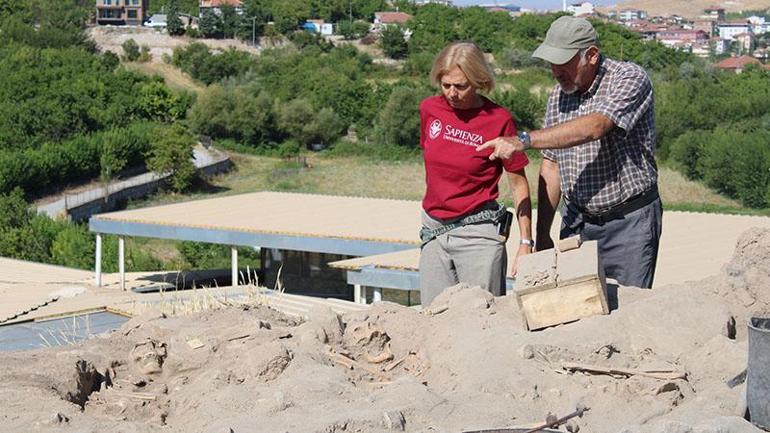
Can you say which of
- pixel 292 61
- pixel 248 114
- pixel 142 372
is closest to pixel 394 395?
pixel 142 372

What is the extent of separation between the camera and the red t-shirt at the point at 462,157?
18.1 feet

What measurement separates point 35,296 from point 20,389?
12894 millimetres

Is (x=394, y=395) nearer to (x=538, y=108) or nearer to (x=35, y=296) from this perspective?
(x=35, y=296)

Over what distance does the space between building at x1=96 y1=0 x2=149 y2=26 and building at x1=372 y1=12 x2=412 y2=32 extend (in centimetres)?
1727

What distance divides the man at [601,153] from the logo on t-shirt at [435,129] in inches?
14.4

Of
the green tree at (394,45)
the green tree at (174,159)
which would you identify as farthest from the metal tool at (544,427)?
the green tree at (394,45)

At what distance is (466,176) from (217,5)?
94.4 metres

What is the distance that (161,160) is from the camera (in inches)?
1928

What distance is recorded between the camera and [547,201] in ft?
19.0

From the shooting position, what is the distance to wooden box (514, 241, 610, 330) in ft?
16.2

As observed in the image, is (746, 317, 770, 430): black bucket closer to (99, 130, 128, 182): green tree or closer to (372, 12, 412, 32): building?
(99, 130, 128, 182): green tree

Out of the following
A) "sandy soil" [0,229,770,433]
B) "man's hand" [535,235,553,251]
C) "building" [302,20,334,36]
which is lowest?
"building" [302,20,334,36]

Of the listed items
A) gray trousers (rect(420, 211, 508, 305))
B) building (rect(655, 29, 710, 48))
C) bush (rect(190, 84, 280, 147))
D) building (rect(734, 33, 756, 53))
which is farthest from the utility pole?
gray trousers (rect(420, 211, 508, 305))

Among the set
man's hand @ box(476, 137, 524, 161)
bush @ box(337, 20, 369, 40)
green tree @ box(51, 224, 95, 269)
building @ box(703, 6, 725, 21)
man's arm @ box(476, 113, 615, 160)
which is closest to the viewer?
man's arm @ box(476, 113, 615, 160)
